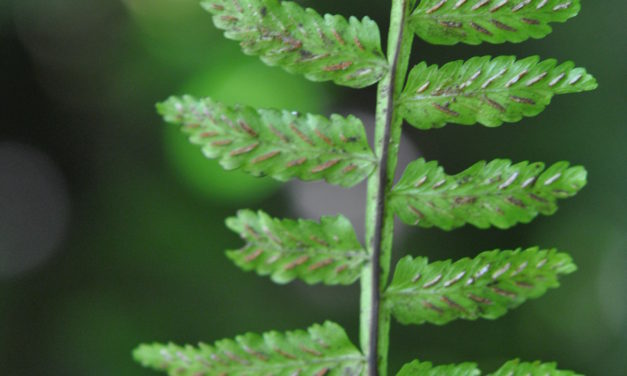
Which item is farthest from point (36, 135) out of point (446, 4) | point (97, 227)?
point (446, 4)

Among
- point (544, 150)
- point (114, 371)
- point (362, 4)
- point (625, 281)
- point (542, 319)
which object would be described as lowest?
point (114, 371)

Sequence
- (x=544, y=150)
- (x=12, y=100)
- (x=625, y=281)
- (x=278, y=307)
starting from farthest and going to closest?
1. (x=12, y=100)
2. (x=278, y=307)
3. (x=544, y=150)
4. (x=625, y=281)

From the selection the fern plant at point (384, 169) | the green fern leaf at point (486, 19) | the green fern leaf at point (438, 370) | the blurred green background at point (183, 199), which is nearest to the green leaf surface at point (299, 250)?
the fern plant at point (384, 169)

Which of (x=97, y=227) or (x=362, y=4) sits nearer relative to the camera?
(x=362, y=4)

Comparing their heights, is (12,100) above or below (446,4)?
above

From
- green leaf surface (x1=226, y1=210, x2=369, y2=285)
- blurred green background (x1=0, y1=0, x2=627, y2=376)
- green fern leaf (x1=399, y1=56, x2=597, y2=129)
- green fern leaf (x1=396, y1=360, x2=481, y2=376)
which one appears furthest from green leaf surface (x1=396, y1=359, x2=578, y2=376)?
blurred green background (x1=0, y1=0, x2=627, y2=376)

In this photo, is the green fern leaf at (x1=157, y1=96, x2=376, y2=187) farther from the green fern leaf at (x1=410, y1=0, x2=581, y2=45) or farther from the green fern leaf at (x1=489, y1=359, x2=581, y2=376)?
the green fern leaf at (x1=489, y1=359, x2=581, y2=376)

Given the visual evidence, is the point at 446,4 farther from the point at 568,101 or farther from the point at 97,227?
the point at 97,227
